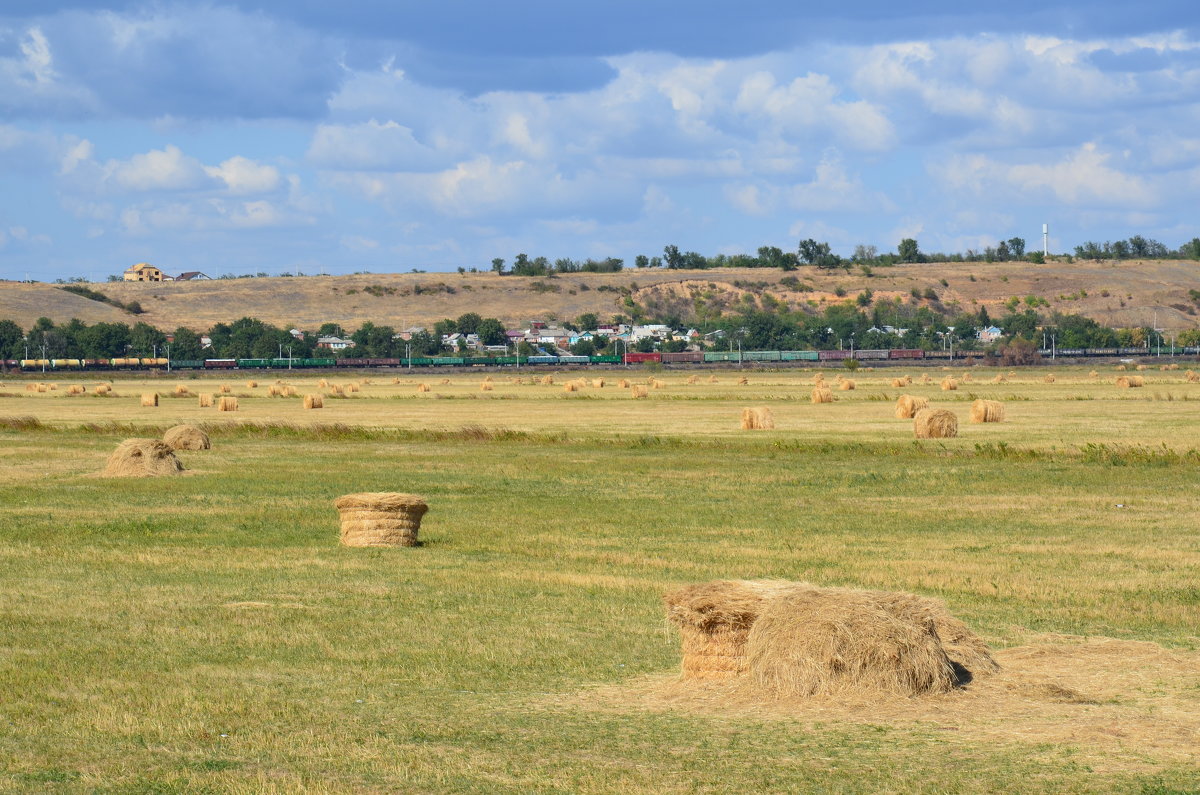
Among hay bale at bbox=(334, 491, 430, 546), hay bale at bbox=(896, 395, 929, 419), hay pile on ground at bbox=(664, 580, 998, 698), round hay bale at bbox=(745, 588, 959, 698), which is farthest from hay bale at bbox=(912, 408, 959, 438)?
round hay bale at bbox=(745, 588, 959, 698)

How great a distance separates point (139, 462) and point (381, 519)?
15.1 m

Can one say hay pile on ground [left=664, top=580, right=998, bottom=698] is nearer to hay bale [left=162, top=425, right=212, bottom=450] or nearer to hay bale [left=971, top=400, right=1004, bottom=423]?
hay bale [left=162, top=425, right=212, bottom=450]

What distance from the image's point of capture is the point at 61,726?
12.8 metres

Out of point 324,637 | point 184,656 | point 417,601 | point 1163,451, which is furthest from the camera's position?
point 1163,451

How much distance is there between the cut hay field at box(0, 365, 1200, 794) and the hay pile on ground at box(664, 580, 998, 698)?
27 cm

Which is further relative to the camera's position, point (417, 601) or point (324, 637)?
point (417, 601)

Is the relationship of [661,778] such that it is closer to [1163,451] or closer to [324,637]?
[324,637]

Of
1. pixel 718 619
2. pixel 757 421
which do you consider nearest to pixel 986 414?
pixel 757 421

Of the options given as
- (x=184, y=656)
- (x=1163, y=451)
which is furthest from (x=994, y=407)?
(x=184, y=656)

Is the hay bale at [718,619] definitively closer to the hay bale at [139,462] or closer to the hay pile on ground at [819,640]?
the hay pile on ground at [819,640]

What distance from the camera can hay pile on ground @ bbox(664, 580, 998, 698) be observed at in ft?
42.6

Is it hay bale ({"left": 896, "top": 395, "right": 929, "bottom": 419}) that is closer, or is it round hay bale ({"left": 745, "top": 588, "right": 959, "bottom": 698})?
round hay bale ({"left": 745, "top": 588, "right": 959, "bottom": 698})

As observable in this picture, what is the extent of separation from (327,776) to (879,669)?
4801 millimetres

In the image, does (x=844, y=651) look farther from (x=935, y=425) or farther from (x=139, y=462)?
(x=935, y=425)
